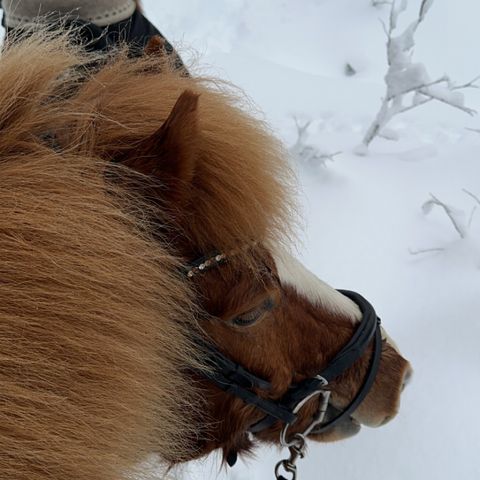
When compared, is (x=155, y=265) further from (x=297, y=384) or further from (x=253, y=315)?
(x=297, y=384)

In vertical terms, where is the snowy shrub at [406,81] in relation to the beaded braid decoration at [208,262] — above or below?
below

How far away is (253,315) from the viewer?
0.85 m

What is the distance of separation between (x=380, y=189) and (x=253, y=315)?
1.75m

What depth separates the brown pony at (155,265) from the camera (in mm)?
606

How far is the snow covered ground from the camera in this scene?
164cm

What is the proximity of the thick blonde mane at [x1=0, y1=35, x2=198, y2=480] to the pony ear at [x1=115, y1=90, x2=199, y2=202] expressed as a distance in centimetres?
3

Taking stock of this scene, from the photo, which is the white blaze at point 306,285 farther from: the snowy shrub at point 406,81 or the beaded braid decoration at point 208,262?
the snowy shrub at point 406,81

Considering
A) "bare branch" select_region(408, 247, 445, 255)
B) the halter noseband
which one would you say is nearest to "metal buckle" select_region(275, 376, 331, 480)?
the halter noseband

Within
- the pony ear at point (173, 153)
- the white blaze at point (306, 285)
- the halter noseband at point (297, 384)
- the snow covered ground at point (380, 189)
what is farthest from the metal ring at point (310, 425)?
the pony ear at point (173, 153)

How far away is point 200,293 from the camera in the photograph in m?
0.80

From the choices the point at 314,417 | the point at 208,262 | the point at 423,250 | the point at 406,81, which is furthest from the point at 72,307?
the point at 406,81

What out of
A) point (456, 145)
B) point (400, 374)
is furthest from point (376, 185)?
point (400, 374)

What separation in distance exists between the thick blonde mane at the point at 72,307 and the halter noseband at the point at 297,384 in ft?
0.39

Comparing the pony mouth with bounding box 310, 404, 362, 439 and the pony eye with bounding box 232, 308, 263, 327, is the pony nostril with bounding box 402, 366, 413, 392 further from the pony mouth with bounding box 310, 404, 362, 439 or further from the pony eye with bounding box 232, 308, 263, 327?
the pony eye with bounding box 232, 308, 263, 327
